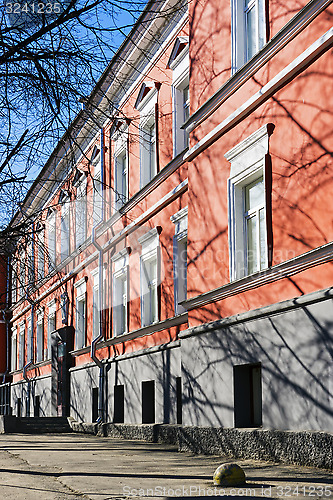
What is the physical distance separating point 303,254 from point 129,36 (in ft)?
12.0

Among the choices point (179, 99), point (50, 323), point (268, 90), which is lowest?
point (50, 323)

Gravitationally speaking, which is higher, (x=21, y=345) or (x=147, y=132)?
(x=147, y=132)

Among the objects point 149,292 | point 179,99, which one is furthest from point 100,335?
point 179,99

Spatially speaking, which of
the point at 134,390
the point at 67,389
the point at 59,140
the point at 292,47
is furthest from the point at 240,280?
the point at 67,389

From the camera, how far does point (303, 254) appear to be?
8.97 meters

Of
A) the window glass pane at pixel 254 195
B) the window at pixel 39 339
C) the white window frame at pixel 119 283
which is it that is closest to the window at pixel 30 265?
the window glass pane at pixel 254 195

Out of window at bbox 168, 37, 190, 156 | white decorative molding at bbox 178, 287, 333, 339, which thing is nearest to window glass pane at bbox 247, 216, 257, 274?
white decorative molding at bbox 178, 287, 333, 339

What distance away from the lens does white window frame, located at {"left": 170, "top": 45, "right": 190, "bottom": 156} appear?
14.9 meters

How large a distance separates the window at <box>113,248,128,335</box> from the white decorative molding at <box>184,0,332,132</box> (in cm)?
633

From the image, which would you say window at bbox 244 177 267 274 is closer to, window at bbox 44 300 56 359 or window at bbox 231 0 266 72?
window at bbox 231 0 266 72

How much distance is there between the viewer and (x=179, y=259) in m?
14.7

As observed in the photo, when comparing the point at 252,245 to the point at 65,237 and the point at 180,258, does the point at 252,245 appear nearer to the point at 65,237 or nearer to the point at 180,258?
the point at 180,258

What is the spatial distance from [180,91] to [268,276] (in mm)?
6861

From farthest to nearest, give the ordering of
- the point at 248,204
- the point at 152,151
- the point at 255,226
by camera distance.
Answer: the point at 152,151
the point at 248,204
the point at 255,226
